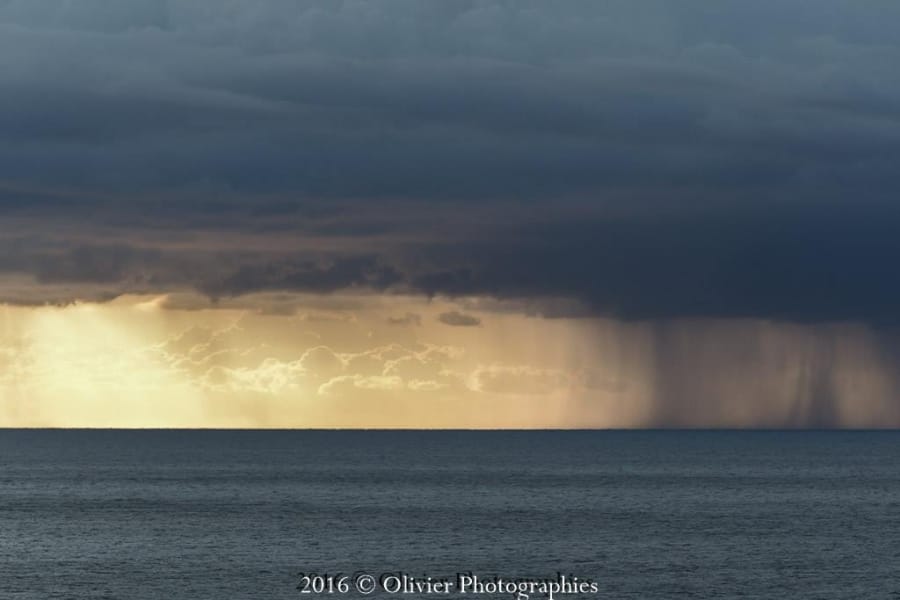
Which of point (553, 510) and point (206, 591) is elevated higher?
point (553, 510)

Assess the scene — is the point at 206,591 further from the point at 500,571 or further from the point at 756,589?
the point at 756,589

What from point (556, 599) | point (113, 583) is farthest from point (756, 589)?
point (113, 583)

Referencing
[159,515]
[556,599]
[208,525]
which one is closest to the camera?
[556,599]

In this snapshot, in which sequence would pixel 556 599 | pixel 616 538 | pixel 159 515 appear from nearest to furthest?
pixel 556 599 < pixel 616 538 < pixel 159 515

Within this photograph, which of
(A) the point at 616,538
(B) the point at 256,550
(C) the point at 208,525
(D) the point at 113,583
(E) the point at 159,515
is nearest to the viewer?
(D) the point at 113,583

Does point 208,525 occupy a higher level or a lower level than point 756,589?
higher

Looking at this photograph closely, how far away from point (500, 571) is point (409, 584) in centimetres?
1241

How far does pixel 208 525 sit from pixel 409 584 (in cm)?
5934

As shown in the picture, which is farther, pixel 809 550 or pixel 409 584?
pixel 809 550

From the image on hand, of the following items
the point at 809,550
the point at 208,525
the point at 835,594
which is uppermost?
the point at 208,525

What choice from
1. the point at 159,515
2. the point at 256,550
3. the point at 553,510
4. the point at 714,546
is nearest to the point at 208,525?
the point at 159,515

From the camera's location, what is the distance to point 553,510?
639 ft

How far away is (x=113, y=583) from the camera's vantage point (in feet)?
400

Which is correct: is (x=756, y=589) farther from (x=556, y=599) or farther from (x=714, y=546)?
(x=714, y=546)
